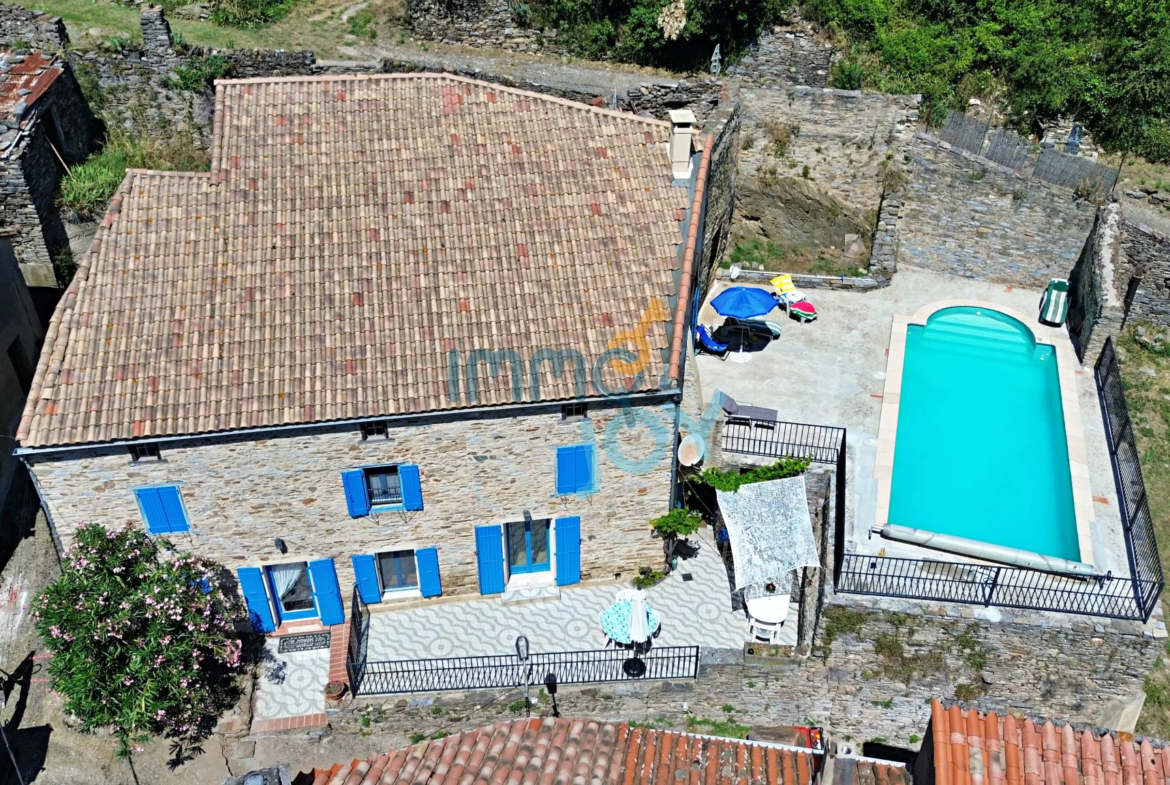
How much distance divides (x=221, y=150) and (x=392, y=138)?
3131 mm

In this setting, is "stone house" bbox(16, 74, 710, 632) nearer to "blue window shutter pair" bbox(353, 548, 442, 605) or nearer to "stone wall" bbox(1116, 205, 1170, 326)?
"blue window shutter pair" bbox(353, 548, 442, 605)

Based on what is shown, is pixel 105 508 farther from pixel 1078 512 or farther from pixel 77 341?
pixel 1078 512

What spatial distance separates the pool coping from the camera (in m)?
18.4

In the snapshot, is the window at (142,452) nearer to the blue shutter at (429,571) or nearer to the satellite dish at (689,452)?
the blue shutter at (429,571)

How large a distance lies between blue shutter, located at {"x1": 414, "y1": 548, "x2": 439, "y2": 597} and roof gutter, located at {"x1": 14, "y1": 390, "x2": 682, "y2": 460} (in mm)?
3223

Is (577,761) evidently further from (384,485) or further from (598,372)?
(384,485)

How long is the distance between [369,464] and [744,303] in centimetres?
885

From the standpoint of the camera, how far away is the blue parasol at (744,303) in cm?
2066

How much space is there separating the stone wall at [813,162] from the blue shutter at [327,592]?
14.6 m

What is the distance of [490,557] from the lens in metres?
18.6

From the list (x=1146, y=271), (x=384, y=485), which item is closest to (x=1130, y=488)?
(x=1146, y=271)

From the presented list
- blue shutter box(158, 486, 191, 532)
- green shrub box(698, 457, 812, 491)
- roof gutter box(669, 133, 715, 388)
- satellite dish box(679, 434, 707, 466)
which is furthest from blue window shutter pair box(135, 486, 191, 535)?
green shrub box(698, 457, 812, 491)

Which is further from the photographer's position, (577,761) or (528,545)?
(528,545)

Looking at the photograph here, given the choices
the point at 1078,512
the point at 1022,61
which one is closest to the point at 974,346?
the point at 1078,512
